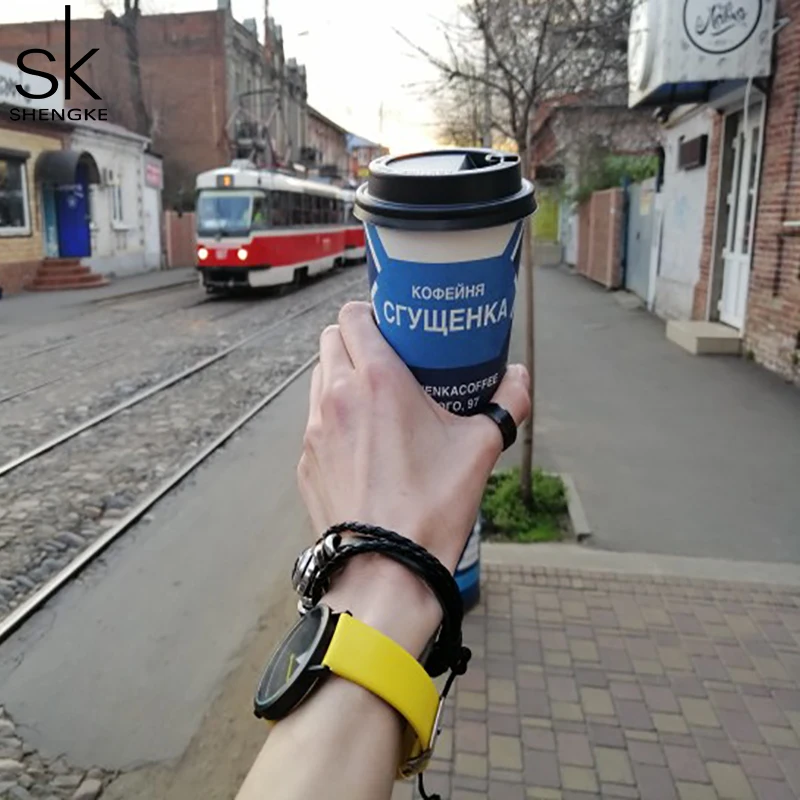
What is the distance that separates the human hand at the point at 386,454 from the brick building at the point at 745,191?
861 centimetres

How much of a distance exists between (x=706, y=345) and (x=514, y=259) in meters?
10.2

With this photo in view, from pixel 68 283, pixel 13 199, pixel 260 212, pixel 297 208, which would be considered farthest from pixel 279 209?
pixel 13 199

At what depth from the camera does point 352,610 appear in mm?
Result: 1092

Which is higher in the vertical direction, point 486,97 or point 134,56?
point 134,56

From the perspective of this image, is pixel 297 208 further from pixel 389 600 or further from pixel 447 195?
pixel 389 600

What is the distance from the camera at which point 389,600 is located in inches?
43.0

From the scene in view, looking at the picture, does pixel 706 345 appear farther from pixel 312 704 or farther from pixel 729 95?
pixel 312 704

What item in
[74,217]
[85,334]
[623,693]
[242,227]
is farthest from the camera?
[74,217]

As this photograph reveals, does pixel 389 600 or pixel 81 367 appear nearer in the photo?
pixel 389 600

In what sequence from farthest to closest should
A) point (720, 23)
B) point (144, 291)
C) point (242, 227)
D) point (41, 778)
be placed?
point (144, 291), point (242, 227), point (720, 23), point (41, 778)

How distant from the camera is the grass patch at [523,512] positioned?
4867mm

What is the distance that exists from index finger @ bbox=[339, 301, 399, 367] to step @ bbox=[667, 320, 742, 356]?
10204mm

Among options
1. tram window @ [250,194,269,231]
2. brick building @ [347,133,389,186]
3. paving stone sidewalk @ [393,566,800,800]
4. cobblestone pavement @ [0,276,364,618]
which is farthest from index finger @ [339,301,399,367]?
brick building @ [347,133,389,186]

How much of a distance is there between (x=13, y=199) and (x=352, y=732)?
2271 cm
